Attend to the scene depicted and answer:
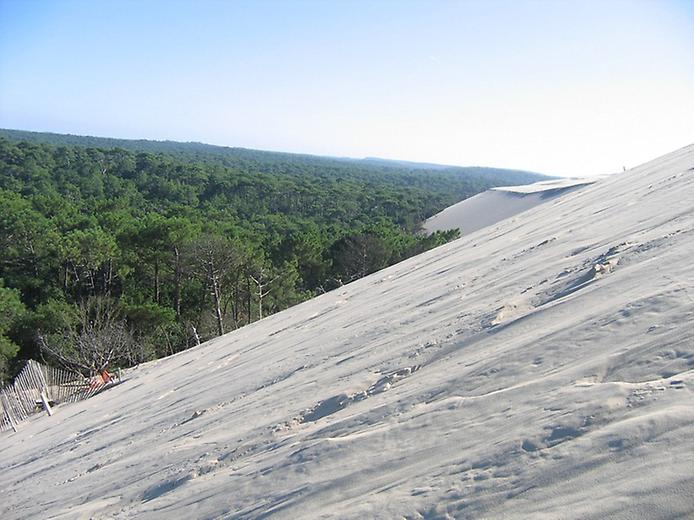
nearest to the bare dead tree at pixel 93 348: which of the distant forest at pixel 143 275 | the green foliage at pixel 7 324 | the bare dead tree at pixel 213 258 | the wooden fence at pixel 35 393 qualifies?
the distant forest at pixel 143 275

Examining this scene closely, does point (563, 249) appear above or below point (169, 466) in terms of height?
above

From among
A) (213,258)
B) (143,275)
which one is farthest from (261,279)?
(143,275)

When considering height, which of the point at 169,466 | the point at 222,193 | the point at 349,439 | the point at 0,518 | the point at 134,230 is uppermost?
the point at 222,193

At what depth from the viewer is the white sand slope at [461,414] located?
1.58m

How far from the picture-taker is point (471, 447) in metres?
1.86

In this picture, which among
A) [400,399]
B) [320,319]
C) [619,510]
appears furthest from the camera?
[320,319]

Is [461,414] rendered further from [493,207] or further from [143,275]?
[493,207]

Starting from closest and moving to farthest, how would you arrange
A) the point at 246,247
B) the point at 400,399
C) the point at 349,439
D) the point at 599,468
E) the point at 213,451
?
the point at 599,468, the point at 349,439, the point at 400,399, the point at 213,451, the point at 246,247

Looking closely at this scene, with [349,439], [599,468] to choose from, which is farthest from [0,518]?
[599,468]

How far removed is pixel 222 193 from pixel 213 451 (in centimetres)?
5410

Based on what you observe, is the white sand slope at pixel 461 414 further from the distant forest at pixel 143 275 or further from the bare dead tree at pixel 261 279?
the bare dead tree at pixel 261 279

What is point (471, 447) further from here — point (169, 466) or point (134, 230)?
point (134, 230)

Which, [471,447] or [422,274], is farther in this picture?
[422,274]

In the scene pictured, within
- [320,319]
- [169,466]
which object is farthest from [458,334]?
[320,319]
